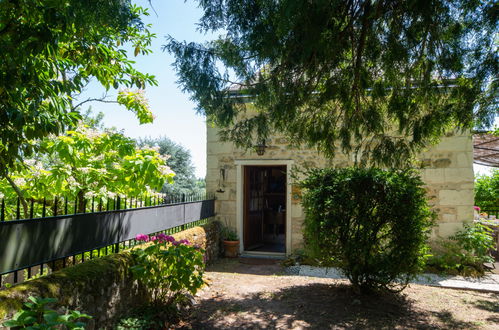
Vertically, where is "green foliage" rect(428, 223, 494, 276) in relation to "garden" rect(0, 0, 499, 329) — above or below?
below

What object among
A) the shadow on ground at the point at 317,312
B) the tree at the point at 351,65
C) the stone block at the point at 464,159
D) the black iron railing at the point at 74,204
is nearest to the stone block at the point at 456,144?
the stone block at the point at 464,159

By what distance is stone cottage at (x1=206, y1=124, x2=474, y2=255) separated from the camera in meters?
6.66

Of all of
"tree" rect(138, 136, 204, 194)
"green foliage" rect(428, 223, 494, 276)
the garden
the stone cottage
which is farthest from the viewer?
A: "tree" rect(138, 136, 204, 194)

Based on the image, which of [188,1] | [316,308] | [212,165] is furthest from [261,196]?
[188,1]

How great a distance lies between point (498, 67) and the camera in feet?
10.8

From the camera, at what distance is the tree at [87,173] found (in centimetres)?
388

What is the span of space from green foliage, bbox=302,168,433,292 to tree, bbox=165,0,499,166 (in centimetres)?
46

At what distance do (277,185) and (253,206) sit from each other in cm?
151

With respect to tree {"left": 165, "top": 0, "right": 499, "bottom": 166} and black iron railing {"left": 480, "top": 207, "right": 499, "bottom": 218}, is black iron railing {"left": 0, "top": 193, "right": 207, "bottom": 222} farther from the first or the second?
black iron railing {"left": 480, "top": 207, "right": 499, "bottom": 218}

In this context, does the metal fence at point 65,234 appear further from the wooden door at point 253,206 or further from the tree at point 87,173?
the wooden door at point 253,206

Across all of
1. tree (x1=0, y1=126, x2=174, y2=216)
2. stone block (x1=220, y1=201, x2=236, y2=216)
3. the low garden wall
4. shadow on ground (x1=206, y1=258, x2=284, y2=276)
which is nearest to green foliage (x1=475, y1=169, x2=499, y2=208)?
shadow on ground (x1=206, y1=258, x2=284, y2=276)

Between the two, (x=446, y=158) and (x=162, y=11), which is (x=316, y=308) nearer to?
(x=162, y=11)

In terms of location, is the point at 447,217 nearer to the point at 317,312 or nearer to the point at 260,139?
the point at 317,312

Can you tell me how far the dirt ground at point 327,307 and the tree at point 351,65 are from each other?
1811 mm
